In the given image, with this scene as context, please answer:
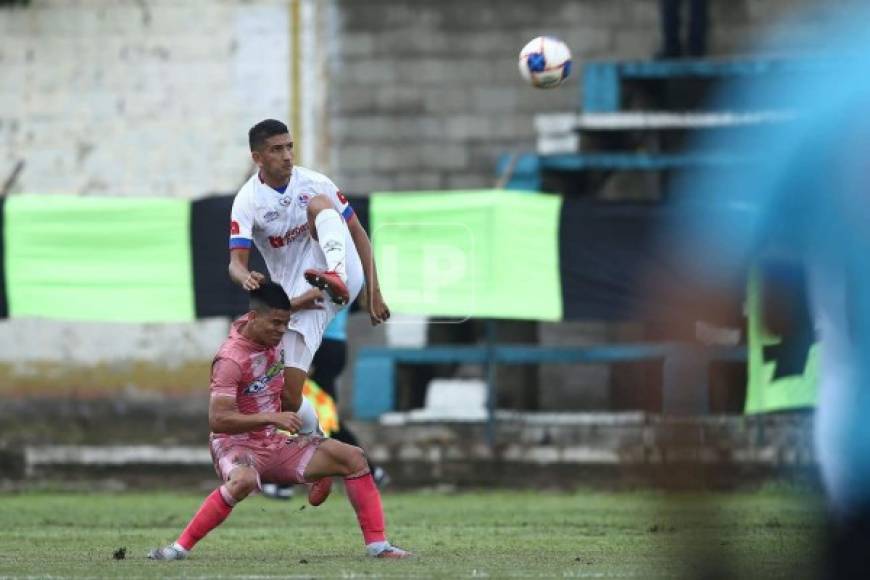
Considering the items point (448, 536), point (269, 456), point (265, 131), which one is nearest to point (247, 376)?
point (269, 456)

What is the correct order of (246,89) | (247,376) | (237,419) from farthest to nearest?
(246,89) < (247,376) < (237,419)

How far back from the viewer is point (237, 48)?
22.5 meters

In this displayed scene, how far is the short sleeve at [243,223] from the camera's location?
11.7 m

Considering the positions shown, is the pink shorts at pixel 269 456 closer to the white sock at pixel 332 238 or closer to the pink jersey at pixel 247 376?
the pink jersey at pixel 247 376

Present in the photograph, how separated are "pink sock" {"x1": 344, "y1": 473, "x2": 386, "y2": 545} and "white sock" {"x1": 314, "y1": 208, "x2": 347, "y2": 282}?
1235mm

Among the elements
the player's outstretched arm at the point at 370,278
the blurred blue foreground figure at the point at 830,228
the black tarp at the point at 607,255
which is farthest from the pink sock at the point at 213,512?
the black tarp at the point at 607,255

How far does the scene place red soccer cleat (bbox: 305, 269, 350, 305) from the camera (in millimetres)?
11203

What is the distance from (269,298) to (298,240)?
4.70 ft

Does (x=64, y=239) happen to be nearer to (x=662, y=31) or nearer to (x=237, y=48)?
(x=237, y=48)

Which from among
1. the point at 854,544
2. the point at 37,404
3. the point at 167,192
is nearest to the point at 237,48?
the point at 167,192

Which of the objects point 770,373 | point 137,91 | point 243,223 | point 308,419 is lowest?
point 308,419

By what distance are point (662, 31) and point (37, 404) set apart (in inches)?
292

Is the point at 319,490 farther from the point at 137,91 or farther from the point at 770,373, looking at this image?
the point at 137,91

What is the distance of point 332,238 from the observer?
1141 centimetres
